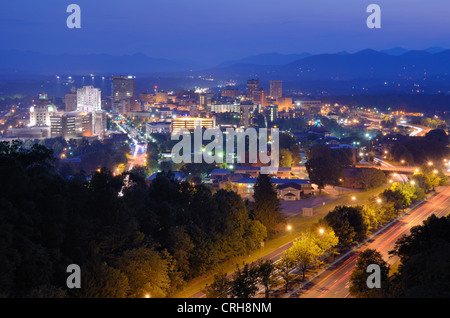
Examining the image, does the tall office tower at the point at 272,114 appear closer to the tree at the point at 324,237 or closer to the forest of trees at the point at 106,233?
the tree at the point at 324,237

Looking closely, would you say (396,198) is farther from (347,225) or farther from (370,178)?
(347,225)

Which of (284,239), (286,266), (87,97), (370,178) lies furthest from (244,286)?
(87,97)

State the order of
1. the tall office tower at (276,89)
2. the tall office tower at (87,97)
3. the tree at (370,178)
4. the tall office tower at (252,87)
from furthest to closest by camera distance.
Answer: the tall office tower at (276,89)
the tall office tower at (252,87)
the tall office tower at (87,97)
the tree at (370,178)

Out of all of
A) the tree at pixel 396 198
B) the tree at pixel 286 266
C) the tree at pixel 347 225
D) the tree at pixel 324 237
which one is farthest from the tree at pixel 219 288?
the tree at pixel 396 198

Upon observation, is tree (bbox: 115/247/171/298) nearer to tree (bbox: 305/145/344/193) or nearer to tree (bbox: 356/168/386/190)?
tree (bbox: 305/145/344/193)

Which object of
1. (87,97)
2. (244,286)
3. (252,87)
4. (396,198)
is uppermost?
(252,87)

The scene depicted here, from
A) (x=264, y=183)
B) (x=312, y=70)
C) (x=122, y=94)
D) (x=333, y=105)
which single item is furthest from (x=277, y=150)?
(x=312, y=70)
